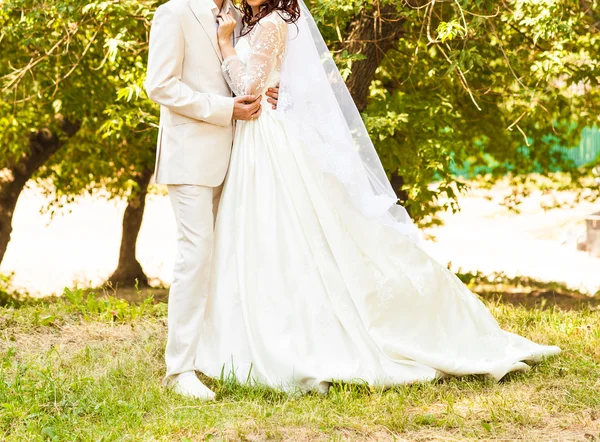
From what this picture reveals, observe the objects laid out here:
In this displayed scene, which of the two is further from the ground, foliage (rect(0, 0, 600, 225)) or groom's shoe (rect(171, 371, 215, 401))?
foliage (rect(0, 0, 600, 225))

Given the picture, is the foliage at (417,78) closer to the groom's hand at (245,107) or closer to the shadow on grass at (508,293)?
the shadow on grass at (508,293)

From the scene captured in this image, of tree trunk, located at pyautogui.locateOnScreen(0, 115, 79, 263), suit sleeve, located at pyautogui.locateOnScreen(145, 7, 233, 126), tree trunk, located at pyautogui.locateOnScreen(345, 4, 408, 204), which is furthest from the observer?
tree trunk, located at pyautogui.locateOnScreen(0, 115, 79, 263)

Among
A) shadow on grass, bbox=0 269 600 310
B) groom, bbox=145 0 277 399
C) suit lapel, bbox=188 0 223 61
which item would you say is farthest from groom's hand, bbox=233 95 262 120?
shadow on grass, bbox=0 269 600 310

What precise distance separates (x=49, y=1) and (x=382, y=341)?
481 centimetres

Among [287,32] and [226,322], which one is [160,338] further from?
[287,32]

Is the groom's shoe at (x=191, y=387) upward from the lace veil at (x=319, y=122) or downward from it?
Result: downward

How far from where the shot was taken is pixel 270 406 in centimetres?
357

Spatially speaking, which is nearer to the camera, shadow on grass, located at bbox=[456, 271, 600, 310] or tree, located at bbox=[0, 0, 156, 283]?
tree, located at bbox=[0, 0, 156, 283]

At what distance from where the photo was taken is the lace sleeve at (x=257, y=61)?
12.5ft

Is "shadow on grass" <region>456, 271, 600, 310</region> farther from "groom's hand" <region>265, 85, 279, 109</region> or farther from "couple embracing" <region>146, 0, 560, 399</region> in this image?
"groom's hand" <region>265, 85, 279, 109</region>

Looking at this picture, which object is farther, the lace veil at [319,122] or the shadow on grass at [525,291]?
the shadow on grass at [525,291]

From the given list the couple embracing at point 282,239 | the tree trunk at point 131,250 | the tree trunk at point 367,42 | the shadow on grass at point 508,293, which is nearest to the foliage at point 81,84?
the tree trunk at point 131,250

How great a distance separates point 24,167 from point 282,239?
7.28 meters

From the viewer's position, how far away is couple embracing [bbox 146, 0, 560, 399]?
3777 mm
